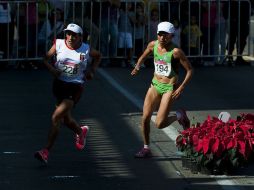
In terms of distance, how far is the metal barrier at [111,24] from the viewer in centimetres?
2202

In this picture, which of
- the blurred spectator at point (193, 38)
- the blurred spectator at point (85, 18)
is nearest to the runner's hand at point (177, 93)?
the blurred spectator at point (85, 18)

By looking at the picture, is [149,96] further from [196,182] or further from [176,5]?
[176,5]

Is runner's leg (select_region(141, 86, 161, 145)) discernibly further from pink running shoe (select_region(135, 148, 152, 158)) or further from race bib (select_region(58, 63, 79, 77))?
race bib (select_region(58, 63, 79, 77))

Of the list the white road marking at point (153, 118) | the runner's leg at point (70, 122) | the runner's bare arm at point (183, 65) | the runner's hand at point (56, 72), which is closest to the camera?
the white road marking at point (153, 118)

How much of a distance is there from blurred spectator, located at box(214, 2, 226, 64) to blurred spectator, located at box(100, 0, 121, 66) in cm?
247

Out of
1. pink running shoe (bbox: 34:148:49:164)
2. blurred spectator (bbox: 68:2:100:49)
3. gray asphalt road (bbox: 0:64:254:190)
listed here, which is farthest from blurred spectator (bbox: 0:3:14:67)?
pink running shoe (bbox: 34:148:49:164)

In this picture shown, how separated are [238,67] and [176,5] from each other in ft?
6.79

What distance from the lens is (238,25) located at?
23250 millimetres

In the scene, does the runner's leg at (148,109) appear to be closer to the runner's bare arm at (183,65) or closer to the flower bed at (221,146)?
the runner's bare arm at (183,65)

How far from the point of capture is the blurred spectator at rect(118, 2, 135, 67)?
2259cm

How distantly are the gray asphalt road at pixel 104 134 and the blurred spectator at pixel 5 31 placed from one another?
2.01 ft

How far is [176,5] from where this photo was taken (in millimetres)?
22766

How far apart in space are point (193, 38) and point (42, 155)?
39.8ft

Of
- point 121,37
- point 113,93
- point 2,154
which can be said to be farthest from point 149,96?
point 121,37
